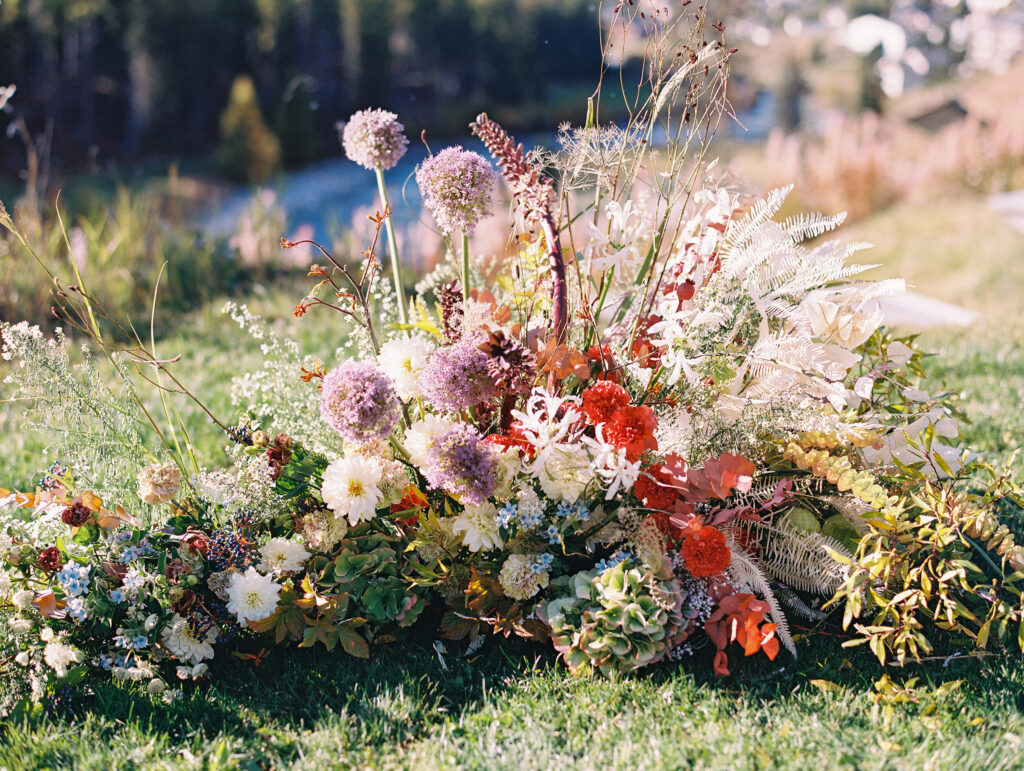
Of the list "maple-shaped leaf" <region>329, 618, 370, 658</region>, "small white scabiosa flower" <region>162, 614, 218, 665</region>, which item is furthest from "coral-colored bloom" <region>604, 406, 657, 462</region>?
"small white scabiosa flower" <region>162, 614, 218, 665</region>

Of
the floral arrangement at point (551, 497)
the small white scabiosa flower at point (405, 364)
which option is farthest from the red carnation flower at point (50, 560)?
the small white scabiosa flower at point (405, 364)

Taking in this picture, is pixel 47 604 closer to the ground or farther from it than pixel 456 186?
closer to the ground

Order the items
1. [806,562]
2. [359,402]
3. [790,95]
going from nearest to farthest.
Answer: [359,402] → [806,562] → [790,95]

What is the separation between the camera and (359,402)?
162 centimetres

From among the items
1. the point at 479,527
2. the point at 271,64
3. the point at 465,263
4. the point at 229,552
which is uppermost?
the point at 271,64

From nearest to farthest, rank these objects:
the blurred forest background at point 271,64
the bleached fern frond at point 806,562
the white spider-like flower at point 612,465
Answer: the white spider-like flower at point 612,465 < the bleached fern frond at point 806,562 < the blurred forest background at point 271,64

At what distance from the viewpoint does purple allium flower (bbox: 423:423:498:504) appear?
5.65 ft

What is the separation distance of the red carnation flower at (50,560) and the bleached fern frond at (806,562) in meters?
1.59

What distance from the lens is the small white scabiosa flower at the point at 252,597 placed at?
1.80 metres

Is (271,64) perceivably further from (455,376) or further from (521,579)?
(521,579)

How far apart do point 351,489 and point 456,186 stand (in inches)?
27.8

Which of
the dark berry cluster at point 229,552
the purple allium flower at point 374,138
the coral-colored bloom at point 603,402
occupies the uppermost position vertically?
the purple allium flower at point 374,138

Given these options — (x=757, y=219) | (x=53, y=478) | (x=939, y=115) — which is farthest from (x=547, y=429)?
(x=939, y=115)

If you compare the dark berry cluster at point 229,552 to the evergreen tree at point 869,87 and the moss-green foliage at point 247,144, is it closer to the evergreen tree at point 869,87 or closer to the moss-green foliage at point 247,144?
the moss-green foliage at point 247,144
